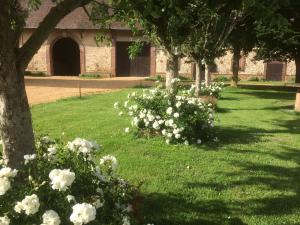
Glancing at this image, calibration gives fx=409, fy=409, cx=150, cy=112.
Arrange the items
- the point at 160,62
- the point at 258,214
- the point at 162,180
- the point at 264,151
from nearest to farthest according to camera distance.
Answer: the point at 258,214 → the point at 162,180 → the point at 264,151 → the point at 160,62

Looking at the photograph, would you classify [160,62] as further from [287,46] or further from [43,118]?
[43,118]

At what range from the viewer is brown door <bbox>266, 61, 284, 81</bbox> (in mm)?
34406

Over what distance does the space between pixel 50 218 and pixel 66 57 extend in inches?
1369

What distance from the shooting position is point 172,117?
359 inches

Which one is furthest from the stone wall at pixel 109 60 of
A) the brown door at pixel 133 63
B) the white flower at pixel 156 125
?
the white flower at pixel 156 125

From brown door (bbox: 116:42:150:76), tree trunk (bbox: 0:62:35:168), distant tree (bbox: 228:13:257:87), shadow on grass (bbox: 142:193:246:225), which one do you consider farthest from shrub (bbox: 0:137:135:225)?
brown door (bbox: 116:42:150:76)

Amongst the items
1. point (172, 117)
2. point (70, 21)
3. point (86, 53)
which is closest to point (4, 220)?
point (172, 117)

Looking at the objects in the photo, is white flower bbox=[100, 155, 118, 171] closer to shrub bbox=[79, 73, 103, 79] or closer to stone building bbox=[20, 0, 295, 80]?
shrub bbox=[79, 73, 103, 79]

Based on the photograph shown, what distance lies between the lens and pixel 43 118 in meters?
12.5

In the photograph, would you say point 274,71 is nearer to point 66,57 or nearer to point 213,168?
point 66,57

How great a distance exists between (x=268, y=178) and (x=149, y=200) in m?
2.43

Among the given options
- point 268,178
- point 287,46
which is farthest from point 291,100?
point 268,178

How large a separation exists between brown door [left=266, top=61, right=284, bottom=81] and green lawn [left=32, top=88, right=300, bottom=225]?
878 inches

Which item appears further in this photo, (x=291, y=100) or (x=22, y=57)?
(x=291, y=100)
